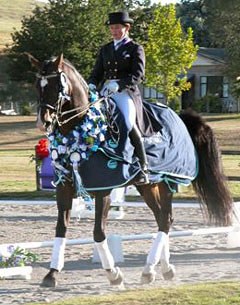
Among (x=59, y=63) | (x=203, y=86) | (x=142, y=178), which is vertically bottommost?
(x=203, y=86)

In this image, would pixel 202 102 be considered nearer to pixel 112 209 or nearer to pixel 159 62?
pixel 159 62

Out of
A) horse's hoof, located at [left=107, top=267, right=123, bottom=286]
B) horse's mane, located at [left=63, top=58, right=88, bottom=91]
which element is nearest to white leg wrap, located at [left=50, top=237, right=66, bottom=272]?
horse's hoof, located at [left=107, top=267, right=123, bottom=286]

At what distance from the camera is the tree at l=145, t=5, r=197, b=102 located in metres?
47.3

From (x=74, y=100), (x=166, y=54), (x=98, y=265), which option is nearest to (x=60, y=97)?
(x=74, y=100)

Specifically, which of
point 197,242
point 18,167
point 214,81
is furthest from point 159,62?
point 197,242

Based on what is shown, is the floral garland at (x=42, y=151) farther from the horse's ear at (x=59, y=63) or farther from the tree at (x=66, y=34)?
the tree at (x=66, y=34)

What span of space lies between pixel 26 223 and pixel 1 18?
486 ft

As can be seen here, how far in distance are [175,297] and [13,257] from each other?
213cm

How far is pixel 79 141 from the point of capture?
737 centimetres

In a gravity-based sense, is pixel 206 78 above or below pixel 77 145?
below

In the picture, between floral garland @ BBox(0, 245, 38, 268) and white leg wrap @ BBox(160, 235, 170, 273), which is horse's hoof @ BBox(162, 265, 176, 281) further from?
floral garland @ BBox(0, 245, 38, 268)

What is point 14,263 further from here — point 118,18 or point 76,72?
point 118,18

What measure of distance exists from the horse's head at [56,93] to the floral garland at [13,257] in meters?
1.56

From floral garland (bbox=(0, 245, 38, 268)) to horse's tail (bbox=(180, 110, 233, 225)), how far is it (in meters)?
2.12
